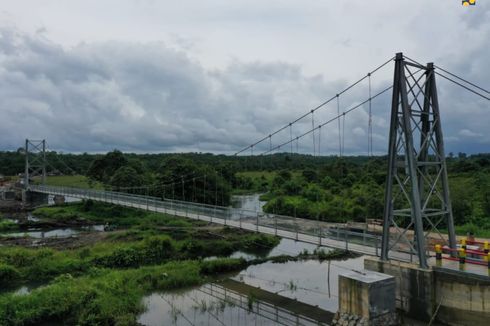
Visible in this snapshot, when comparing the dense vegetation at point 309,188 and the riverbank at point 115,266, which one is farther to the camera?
the dense vegetation at point 309,188

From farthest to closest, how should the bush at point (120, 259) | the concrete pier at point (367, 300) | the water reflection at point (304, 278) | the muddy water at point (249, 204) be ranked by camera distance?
the muddy water at point (249, 204)
the bush at point (120, 259)
the water reflection at point (304, 278)
the concrete pier at point (367, 300)

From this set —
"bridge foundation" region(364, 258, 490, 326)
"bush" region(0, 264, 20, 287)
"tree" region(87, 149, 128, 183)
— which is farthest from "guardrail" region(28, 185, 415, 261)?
"tree" region(87, 149, 128, 183)

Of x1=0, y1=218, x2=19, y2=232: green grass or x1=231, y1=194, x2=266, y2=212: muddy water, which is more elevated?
x1=231, y1=194, x2=266, y2=212: muddy water

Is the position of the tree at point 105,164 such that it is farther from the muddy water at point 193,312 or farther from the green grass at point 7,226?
the muddy water at point 193,312

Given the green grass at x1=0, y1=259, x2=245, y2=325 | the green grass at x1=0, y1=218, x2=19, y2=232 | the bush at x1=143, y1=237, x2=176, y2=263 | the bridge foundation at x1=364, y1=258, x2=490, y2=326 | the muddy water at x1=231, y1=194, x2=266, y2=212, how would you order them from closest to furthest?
1. the bridge foundation at x1=364, y1=258, x2=490, y2=326
2. the green grass at x1=0, y1=259, x2=245, y2=325
3. the bush at x1=143, y1=237, x2=176, y2=263
4. the green grass at x1=0, y1=218, x2=19, y2=232
5. the muddy water at x1=231, y1=194, x2=266, y2=212

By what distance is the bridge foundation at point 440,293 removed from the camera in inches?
494

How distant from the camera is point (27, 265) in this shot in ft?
69.0

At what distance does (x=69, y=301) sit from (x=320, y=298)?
33.0 ft

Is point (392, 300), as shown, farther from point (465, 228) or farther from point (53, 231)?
point (53, 231)

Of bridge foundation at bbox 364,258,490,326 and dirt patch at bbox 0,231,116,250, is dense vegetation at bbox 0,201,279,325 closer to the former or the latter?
dirt patch at bbox 0,231,116,250

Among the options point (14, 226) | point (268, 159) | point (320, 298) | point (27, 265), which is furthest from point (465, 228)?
point (268, 159)

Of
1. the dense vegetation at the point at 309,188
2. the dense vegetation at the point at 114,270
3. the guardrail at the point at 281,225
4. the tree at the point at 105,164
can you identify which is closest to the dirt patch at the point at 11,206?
the dense vegetation at the point at 309,188

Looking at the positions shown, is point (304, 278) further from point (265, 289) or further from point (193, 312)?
point (193, 312)

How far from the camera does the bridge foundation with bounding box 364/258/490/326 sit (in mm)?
12539
